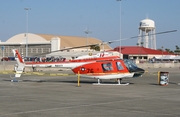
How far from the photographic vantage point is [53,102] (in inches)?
609

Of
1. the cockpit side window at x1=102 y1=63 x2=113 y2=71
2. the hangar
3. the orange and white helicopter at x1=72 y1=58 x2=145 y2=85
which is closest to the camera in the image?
the orange and white helicopter at x1=72 y1=58 x2=145 y2=85

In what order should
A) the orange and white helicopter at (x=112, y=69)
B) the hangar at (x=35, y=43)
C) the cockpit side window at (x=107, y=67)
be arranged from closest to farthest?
1. the orange and white helicopter at (x=112, y=69)
2. the cockpit side window at (x=107, y=67)
3. the hangar at (x=35, y=43)

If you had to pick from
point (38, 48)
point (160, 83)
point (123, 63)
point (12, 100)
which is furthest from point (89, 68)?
point (38, 48)

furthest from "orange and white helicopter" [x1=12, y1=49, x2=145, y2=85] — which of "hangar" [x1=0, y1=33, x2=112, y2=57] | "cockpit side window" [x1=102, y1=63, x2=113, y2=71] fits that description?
"hangar" [x1=0, y1=33, x2=112, y2=57]

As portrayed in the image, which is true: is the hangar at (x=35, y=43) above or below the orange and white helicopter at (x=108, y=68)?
above

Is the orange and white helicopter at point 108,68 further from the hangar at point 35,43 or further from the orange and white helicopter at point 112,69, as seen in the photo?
the hangar at point 35,43

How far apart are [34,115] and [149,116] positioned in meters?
3.84

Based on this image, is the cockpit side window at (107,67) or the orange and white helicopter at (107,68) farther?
the cockpit side window at (107,67)

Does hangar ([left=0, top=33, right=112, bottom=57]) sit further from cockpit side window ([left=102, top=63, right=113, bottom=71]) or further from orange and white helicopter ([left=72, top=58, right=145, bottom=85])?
cockpit side window ([left=102, top=63, right=113, bottom=71])

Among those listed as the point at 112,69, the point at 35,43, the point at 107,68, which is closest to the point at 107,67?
the point at 107,68

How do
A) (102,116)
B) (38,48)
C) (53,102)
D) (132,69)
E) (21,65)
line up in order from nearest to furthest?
(102,116), (53,102), (132,69), (21,65), (38,48)

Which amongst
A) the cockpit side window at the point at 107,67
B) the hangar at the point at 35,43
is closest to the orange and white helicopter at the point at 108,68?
the cockpit side window at the point at 107,67

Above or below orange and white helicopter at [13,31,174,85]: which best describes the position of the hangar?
above

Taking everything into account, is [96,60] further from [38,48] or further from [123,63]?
[38,48]
